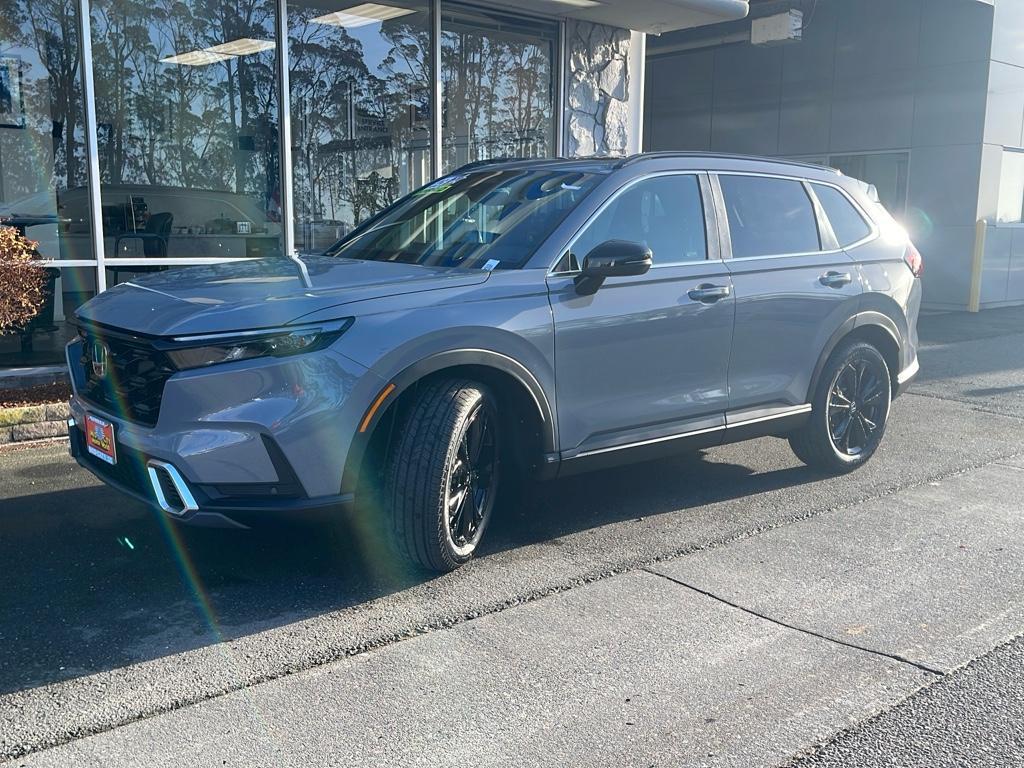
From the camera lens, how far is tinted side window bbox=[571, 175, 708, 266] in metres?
4.73

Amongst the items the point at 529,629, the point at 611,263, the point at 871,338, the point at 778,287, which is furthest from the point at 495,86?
the point at 529,629

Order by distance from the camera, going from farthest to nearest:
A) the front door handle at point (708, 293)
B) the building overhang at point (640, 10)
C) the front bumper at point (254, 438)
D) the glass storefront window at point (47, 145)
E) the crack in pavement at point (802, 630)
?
1. the building overhang at point (640, 10)
2. the glass storefront window at point (47, 145)
3. the front door handle at point (708, 293)
4. the front bumper at point (254, 438)
5. the crack in pavement at point (802, 630)

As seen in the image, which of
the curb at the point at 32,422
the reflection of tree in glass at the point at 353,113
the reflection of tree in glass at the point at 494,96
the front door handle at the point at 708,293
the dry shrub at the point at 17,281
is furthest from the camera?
the reflection of tree in glass at the point at 494,96

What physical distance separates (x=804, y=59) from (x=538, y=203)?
1550 centimetres

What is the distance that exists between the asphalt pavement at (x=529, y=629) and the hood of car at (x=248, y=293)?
826mm

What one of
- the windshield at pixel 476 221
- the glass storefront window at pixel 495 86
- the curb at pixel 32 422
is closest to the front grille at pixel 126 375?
the windshield at pixel 476 221

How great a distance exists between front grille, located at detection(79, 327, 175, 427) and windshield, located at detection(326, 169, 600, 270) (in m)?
1.41

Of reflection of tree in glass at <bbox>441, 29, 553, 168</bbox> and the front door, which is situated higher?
reflection of tree in glass at <bbox>441, 29, 553, 168</bbox>

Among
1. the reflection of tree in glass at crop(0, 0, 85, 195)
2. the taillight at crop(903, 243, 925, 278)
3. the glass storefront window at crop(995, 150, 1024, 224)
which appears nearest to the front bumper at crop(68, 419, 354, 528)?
the taillight at crop(903, 243, 925, 278)

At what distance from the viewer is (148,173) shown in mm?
9352

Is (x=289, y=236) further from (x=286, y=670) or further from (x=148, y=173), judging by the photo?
(x=286, y=670)

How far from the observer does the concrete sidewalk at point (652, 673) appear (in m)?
2.89

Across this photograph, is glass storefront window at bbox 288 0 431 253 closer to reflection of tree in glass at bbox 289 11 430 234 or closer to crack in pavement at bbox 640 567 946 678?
reflection of tree in glass at bbox 289 11 430 234

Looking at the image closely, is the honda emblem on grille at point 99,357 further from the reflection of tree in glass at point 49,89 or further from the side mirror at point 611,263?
the reflection of tree in glass at point 49,89
